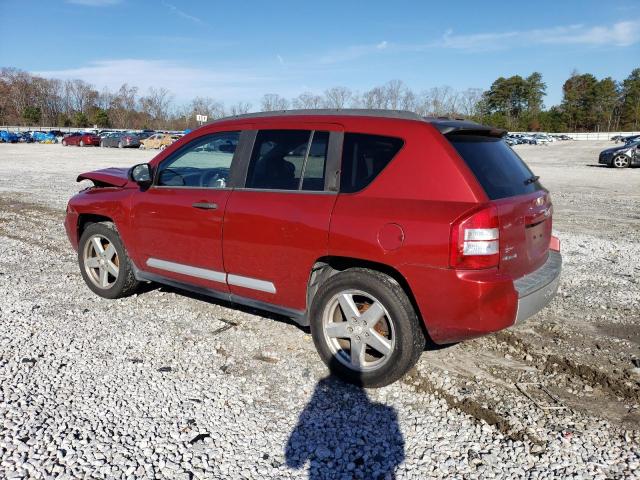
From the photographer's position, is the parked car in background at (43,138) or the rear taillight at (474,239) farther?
the parked car in background at (43,138)

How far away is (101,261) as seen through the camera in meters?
5.33

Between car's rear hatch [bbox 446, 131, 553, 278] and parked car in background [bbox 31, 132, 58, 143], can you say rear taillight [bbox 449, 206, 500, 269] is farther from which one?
parked car in background [bbox 31, 132, 58, 143]

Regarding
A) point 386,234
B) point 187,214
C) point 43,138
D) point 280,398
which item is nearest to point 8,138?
point 43,138

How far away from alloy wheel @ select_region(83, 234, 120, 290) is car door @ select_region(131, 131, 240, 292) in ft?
1.68

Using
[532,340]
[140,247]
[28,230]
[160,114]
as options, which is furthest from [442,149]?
[160,114]

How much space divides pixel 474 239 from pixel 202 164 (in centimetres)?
259

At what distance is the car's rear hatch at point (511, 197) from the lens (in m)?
3.31

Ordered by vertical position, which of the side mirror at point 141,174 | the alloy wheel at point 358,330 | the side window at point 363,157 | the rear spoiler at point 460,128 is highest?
the rear spoiler at point 460,128

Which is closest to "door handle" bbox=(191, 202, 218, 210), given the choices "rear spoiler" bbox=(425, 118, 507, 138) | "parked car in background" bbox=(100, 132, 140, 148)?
"rear spoiler" bbox=(425, 118, 507, 138)

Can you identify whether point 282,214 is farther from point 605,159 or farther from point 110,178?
point 605,159

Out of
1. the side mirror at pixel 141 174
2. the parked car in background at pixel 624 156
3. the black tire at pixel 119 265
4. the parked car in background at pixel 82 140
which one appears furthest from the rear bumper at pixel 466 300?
the parked car in background at pixel 82 140

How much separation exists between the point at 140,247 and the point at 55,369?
1383mm

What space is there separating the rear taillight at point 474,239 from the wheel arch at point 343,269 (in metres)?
0.41

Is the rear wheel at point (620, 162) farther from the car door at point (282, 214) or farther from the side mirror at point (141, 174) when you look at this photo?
the side mirror at point (141, 174)
